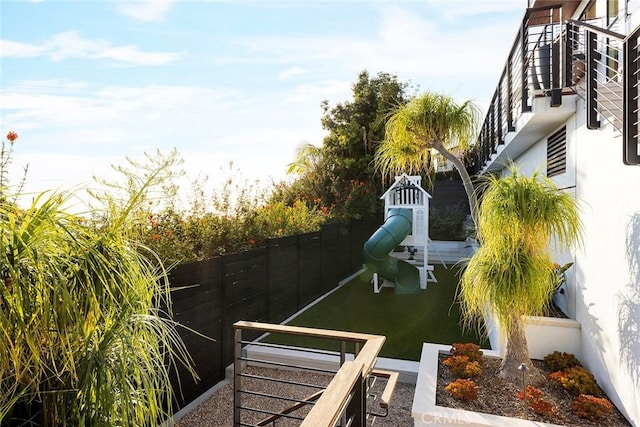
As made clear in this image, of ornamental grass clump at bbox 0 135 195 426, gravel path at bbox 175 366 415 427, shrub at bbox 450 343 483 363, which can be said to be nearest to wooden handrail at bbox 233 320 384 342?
gravel path at bbox 175 366 415 427

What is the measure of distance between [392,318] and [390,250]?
217 centimetres

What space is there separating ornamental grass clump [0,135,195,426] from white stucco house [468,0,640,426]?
3161 mm

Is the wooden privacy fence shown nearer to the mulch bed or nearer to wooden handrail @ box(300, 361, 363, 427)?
wooden handrail @ box(300, 361, 363, 427)

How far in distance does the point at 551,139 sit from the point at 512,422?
4.34 m

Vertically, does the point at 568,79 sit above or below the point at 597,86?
above

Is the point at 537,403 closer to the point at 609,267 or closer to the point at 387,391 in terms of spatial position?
the point at 387,391

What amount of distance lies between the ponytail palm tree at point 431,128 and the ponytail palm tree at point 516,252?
1.39m

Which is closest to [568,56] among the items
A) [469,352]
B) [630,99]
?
[630,99]

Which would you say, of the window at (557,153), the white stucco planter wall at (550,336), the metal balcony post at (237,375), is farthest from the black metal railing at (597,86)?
the metal balcony post at (237,375)

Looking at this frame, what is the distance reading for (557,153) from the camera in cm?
534

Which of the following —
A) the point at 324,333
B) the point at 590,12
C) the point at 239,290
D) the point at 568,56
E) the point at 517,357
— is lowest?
the point at 517,357

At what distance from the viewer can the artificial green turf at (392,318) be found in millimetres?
5328

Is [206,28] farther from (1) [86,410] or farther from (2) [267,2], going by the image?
(1) [86,410]

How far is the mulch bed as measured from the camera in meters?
2.99
